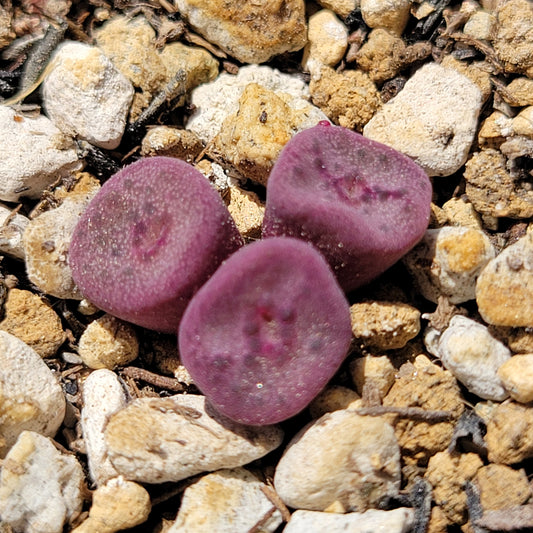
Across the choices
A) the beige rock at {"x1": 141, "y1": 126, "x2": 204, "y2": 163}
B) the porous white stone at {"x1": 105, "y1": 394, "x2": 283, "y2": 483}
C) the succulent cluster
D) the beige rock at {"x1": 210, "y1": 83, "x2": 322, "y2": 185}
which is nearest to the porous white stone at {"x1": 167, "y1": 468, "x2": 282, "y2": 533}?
the porous white stone at {"x1": 105, "y1": 394, "x2": 283, "y2": 483}

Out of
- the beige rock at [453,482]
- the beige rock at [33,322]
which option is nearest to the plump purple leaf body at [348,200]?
the beige rock at [453,482]

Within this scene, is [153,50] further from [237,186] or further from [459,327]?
[459,327]

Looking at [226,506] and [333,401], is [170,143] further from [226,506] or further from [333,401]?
[226,506]

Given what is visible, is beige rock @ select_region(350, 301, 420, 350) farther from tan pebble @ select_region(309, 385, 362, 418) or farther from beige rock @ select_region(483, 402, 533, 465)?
beige rock @ select_region(483, 402, 533, 465)

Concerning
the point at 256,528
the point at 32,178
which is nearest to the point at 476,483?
the point at 256,528

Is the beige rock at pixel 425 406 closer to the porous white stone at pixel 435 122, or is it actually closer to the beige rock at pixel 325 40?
the porous white stone at pixel 435 122

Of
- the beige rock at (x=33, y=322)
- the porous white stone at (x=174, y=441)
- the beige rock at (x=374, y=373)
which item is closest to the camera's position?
the porous white stone at (x=174, y=441)
